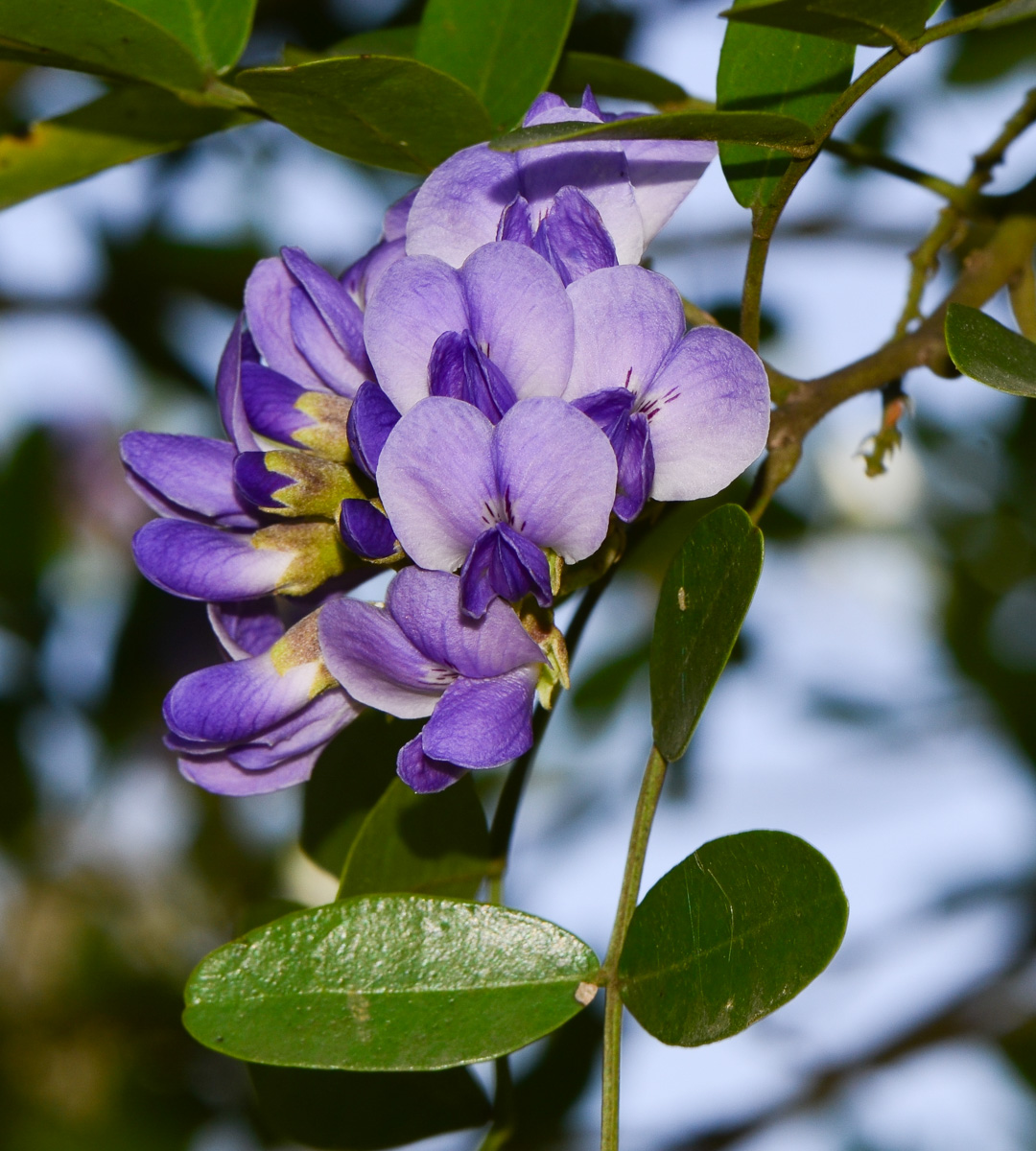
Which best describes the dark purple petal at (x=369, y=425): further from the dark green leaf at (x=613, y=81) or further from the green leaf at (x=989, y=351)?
the dark green leaf at (x=613, y=81)

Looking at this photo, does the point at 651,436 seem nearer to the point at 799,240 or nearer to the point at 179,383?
the point at 799,240

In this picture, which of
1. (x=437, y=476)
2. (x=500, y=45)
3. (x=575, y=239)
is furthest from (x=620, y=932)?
(x=500, y=45)

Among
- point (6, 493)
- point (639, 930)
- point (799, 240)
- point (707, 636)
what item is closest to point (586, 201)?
point (707, 636)

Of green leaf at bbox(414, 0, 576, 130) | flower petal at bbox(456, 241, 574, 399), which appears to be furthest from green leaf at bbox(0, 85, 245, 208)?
flower petal at bbox(456, 241, 574, 399)

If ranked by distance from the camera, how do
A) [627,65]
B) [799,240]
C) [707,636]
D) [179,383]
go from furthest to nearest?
[179,383], [799,240], [627,65], [707,636]

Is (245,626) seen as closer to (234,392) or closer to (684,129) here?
(234,392)

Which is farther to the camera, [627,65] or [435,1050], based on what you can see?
[627,65]
